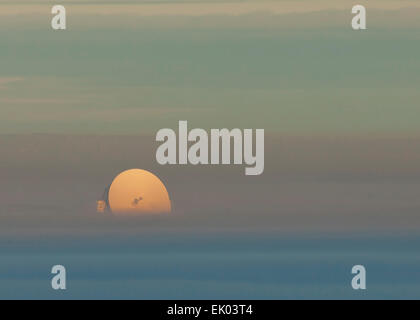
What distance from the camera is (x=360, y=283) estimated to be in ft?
124

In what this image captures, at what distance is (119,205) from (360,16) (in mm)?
5290

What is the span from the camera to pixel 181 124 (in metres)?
38.0

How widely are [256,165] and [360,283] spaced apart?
2692 mm

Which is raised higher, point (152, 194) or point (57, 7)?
point (57, 7)

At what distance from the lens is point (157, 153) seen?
38.2 meters

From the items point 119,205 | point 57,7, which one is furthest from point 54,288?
point 57,7

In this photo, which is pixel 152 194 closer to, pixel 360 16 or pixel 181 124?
pixel 181 124
